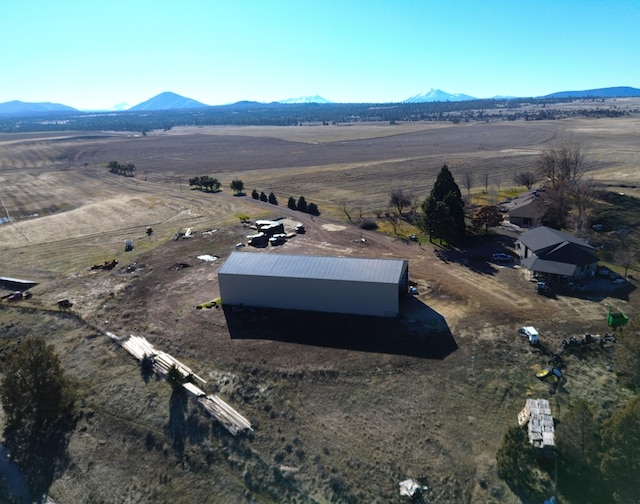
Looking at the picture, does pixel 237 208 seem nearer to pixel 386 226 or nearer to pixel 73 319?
pixel 386 226

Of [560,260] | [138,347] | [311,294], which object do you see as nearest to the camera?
[138,347]

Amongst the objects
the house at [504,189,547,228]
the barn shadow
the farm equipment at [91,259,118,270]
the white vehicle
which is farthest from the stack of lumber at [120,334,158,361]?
the house at [504,189,547,228]

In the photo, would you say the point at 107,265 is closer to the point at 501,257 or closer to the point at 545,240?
the point at 501,257

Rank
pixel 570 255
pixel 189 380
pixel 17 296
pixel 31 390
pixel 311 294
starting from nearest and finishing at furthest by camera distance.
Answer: pixel 31 390 → pixel 189 380 → pixel 311 294 → pixel 570 255 → pixel 17 296

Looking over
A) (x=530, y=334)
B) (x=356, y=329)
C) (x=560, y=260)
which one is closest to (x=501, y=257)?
(x=560, y=260)

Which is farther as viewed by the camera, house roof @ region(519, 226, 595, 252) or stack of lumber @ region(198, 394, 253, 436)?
house roof @ region(519, 226, 595, 252)

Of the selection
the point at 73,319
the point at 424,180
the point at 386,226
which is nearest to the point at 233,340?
the point at 73,319

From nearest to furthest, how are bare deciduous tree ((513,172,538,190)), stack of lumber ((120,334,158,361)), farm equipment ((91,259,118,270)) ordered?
stack of lumber ((120,334,158,361)) → farm equipment ((91,259,118,270)) → bare deciduous tree ((513,172,538,190))

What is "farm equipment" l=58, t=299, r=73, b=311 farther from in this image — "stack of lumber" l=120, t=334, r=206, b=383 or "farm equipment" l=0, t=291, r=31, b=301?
"stack of lumber" l=120, t=334, r=206, b=383
